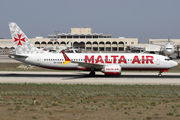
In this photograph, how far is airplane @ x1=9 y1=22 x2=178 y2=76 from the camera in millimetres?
38844

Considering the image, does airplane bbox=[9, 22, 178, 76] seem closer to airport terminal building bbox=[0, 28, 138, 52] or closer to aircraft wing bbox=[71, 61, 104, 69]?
aircraft wing bbox=[71, 61, 104, 69]

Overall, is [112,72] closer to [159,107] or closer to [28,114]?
[159,107]

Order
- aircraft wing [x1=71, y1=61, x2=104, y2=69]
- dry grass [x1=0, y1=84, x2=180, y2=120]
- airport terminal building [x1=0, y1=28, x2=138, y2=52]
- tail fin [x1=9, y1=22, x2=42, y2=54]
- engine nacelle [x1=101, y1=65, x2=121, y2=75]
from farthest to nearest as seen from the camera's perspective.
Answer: airport terminal building [x1=0, y1=28, x2=138, y2=52] → tail fin [x1=9, y1=22, x2=42, y2=54] → aircraft wing [x1=71, y1=61, x2=104, y2=69] → engine nacelle [x1=101, y1=65, x2=121, y2=75] → dry grass [x1=0, y1=84, x2=180, y2=120]

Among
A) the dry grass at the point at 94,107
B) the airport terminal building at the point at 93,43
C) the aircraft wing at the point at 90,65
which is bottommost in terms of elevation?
the dry grass at the point at 94,107

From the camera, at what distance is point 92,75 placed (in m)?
39.9

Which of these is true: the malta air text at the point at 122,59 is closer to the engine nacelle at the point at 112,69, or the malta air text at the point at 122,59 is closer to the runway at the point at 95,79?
the engine nacelle at the point at 112,69

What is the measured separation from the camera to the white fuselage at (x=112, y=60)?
128 ft

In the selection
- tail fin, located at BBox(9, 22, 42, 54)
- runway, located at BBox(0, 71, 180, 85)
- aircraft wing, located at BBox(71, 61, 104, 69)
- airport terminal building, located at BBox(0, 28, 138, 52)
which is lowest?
runway, located at BBox(0, 71, 180, 85)

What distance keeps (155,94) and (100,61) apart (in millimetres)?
16624

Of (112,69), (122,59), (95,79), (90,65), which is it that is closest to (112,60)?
(122,59)

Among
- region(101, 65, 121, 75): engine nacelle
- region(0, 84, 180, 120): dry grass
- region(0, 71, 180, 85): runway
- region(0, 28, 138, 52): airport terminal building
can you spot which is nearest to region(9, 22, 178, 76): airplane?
region(101, 65, 121, 75): engine nacelle

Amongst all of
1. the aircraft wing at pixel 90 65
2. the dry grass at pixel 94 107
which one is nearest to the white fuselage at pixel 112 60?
the aircraft wing at pixel 90 65

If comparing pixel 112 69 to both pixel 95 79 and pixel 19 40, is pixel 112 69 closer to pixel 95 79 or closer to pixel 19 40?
pixel 95 79

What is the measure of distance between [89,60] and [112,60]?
390cm
